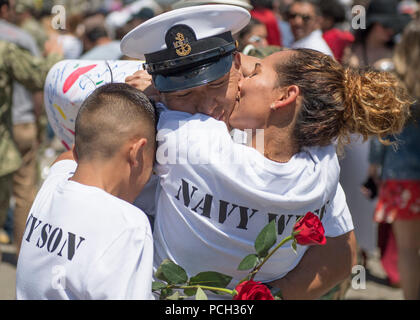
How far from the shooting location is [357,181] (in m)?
4.61

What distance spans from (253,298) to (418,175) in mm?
2958

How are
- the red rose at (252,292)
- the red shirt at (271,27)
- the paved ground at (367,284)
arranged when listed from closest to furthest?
the red rose at (252,292) < the paved ground at (367,284) < the red shirt at (271,27)

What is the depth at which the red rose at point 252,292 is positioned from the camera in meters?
1.70

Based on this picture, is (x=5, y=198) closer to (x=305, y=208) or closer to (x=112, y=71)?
(x=112, y=71)

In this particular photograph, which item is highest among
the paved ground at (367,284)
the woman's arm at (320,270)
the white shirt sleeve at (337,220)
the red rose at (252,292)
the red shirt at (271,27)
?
the red rose at (252,292)

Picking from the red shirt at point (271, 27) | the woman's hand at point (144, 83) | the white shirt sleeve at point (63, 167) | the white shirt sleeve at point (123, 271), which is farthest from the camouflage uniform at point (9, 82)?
the white shirt sleeve at point (123, 271)

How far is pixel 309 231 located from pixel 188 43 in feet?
2.20

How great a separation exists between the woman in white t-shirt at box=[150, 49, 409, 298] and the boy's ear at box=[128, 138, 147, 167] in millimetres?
97

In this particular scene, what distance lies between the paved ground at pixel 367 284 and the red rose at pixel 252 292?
304 centimetres

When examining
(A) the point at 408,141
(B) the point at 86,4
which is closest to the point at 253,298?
(A) the point at 408,141

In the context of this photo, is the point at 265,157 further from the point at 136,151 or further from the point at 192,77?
the point at 136,151

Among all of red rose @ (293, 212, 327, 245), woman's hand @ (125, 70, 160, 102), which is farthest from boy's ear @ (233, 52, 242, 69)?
red rose @ (293, 212, 327, 245)

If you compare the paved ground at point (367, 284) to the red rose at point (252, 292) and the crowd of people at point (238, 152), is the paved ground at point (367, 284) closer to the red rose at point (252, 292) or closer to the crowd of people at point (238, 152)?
the crowd of people at point (238, 152)

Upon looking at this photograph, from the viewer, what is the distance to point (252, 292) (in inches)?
66.8
